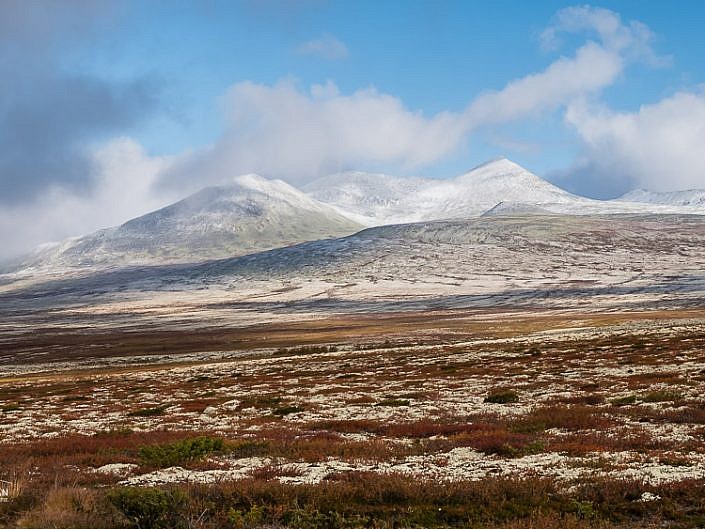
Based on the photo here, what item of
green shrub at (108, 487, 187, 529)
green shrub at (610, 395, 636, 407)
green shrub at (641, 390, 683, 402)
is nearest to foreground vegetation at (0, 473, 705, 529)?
green shrub at (108, 487, 187, 529)

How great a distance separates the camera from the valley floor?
12375 millimetres

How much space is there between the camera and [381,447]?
20.5 metres

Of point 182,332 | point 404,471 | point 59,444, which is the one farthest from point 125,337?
point 404,471

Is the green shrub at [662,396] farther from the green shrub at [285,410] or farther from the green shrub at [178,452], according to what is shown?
the green shrub at [178,452]

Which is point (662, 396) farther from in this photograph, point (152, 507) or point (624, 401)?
point (152, 507)

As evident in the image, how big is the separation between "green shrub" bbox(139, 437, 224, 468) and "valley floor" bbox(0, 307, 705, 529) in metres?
0.07

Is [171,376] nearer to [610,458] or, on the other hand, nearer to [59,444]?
[59,444]

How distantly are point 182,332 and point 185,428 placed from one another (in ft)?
443

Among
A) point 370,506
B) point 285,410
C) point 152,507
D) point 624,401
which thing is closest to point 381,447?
point 370,506

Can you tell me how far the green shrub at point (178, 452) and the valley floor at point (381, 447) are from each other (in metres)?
0.07

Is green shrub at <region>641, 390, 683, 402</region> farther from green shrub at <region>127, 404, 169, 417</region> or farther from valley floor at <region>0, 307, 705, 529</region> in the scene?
green shrub at <region>127, 404, 169, 417</region>

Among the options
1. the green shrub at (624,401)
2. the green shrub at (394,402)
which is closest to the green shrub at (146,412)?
the green shrub at (394,402)

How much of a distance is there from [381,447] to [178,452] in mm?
6731

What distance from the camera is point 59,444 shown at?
24016 mm
